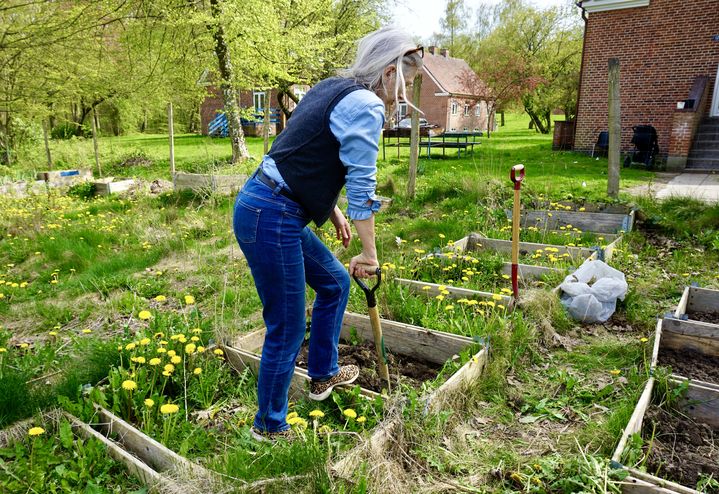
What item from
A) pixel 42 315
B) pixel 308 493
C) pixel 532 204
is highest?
pixel 532 204

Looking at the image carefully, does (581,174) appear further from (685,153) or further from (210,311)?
(210,311)

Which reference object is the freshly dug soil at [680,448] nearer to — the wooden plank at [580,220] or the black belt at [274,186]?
the black belt at [274,186]

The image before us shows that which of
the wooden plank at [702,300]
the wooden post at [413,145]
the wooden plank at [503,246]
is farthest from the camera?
the wooden post at [413,145]

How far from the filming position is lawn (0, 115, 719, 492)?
2350mm

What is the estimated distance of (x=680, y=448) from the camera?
2605mm

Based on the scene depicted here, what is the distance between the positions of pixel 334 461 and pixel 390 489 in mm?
266

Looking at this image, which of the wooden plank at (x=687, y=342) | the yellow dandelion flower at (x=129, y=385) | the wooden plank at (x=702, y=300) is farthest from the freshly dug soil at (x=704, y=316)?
the yellow dandelion flower at (x=129, y=385)

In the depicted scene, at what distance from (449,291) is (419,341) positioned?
89 centimetres

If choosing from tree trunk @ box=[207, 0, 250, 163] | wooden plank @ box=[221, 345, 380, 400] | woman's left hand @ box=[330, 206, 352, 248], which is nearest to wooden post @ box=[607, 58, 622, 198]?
woman's left hand @ box=[330, 206, 352, 248]

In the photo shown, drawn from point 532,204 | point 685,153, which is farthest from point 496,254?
point 685,153

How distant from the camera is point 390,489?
2145 millimetres

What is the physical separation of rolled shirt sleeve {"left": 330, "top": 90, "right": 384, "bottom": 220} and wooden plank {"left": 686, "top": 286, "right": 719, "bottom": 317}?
11.7 ft

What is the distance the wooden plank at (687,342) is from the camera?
347cm

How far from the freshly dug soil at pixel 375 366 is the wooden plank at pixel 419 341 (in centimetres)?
5
